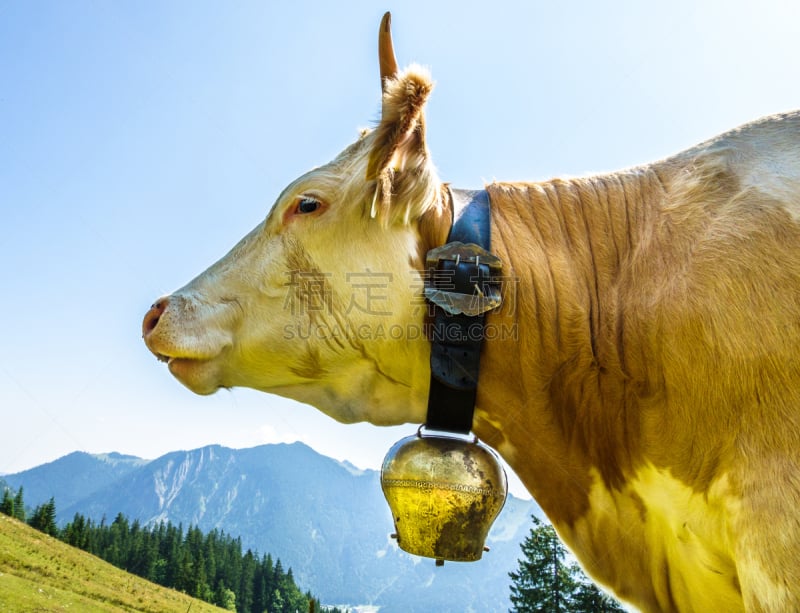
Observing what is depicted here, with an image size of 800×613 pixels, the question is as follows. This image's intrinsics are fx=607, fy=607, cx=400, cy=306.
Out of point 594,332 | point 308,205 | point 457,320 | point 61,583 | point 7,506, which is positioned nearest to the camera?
point 594,332

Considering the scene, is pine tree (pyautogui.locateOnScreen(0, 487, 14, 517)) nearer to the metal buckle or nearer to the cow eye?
the cow eye

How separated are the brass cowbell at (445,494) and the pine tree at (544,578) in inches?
2086

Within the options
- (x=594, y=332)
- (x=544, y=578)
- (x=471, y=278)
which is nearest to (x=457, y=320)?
(x=471, y=278)

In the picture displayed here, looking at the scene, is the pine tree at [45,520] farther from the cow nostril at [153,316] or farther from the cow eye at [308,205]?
the cow eye at [308,205]

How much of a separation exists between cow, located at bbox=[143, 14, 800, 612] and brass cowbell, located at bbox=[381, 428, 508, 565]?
172 millimetres

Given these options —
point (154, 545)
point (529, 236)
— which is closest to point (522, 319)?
point (529, 236)

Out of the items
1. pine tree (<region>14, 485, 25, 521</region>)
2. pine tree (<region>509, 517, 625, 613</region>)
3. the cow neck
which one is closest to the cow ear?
the cow neck

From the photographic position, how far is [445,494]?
3.27 metres

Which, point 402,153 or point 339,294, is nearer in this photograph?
point 402,153

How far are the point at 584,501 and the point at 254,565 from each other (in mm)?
127380

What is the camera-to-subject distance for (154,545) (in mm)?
110562

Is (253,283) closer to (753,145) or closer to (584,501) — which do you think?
(584,501)

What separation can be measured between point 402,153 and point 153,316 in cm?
174

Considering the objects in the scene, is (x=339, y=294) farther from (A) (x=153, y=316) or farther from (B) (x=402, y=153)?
(A) (x=153, y=316)
